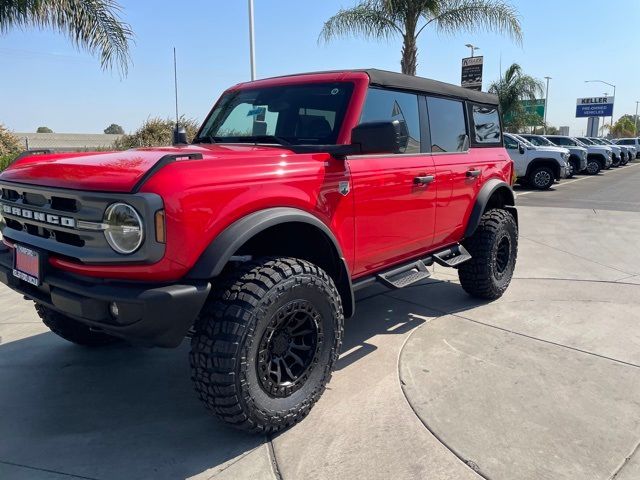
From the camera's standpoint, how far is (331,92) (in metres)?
3.41

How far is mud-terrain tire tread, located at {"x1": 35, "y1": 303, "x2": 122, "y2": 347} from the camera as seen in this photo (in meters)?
3.45

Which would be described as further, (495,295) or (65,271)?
(495,295)

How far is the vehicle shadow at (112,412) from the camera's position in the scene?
8.05 feet

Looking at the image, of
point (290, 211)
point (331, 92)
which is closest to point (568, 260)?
point (331, 92)

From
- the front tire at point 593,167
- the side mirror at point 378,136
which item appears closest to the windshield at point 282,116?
the side mirror at point 378,136

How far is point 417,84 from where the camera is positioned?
12.8ft

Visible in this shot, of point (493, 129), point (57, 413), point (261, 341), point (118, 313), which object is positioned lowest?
point (57, 413)

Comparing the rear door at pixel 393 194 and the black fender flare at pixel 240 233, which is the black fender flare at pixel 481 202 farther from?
the black fender flare at pixel 240 233

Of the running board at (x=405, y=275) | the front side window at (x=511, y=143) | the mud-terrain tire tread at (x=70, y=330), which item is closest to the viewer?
the mud-terrain tire tread at (x=70, y=330)

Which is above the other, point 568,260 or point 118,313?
point 118,313

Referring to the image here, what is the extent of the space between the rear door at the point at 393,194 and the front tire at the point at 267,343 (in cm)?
63

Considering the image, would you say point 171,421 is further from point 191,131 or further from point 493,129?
point 191,131

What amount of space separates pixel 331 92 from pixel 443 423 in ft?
7.11

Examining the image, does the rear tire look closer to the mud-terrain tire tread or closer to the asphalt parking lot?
the asphalt parking lot
